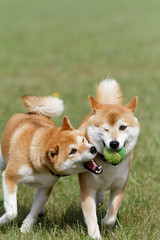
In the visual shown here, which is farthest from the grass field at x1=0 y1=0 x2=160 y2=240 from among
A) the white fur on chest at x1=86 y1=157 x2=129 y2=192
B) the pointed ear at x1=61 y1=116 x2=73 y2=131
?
the pointed ear at x1=61 y1=116 x2=73 y2=131

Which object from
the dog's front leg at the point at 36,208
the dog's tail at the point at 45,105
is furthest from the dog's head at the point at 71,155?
the dog's tail at the point at 45,105

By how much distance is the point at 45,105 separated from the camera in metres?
5.09

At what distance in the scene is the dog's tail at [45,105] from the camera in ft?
16.6

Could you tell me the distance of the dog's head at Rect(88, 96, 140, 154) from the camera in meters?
3.79

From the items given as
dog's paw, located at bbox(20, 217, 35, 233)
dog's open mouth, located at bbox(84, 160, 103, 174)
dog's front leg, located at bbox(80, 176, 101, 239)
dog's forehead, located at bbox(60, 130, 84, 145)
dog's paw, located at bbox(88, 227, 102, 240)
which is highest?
dog's forehead, located at bbox(60, 130, 84, 145)

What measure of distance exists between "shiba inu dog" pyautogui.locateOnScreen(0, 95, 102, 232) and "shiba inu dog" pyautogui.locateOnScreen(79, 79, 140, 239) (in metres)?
0.14

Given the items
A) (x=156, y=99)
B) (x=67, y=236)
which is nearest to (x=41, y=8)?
(x=156, y=99)

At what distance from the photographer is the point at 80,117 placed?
793cm

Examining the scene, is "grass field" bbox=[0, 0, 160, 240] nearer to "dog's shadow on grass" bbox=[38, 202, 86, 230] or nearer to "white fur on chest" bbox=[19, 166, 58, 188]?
"dog's shadow on grass" bbox=[38, 202, 86, 230]

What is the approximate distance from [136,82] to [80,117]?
14.8 feet

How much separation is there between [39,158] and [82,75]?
9.90m

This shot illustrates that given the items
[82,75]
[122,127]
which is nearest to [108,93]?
[122,127]

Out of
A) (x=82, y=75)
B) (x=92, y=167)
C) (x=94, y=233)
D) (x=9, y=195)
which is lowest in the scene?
(x=82, y=75)

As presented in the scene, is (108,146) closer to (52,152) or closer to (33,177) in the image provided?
(52,152)
